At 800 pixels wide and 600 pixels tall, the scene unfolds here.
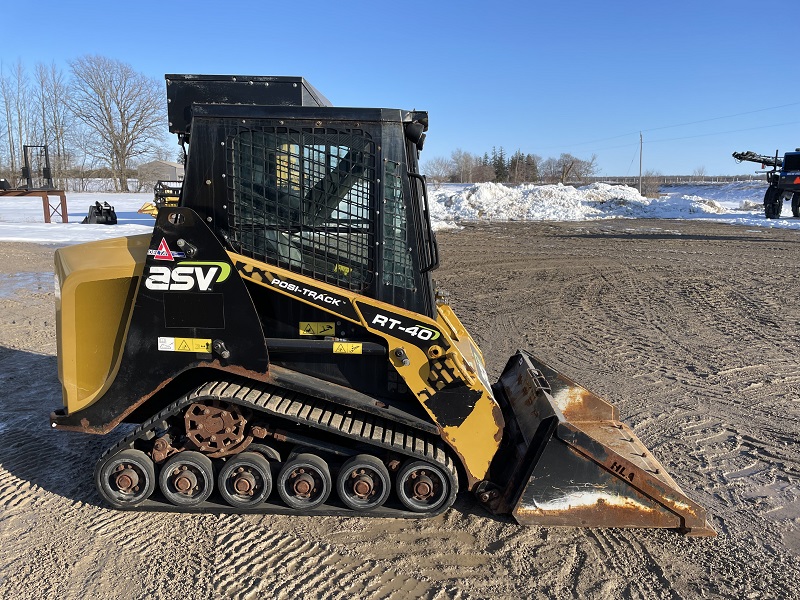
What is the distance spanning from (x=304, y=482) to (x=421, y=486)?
737mm

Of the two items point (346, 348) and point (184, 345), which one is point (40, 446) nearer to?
point (184, 345)

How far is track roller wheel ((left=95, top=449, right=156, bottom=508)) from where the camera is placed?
3.56 meters

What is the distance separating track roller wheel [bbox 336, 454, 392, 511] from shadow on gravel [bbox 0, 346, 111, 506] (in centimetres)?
168

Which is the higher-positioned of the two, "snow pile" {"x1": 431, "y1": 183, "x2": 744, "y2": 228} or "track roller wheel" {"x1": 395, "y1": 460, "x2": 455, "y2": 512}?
"snow pile" {"x1": 431, "y1": 183, "x2": 744, "y2": 228}

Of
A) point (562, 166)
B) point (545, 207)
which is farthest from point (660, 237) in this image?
point (562, 166)

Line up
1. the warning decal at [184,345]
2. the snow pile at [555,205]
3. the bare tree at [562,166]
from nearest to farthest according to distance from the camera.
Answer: the warning decal at [184,345] < the snow pile at [555,205] < the bare tree at [562,166]

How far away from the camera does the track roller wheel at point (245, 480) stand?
3549 millimetres

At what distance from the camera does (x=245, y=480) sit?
11.7 feet

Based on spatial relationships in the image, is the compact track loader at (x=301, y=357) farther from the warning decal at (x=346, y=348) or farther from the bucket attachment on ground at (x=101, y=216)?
the bucket attachment on ground at (x=101, y=216)

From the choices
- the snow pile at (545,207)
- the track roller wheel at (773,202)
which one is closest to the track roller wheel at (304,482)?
the snow pile at (545,207)

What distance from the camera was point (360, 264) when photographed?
3.59m

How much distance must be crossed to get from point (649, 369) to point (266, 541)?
5.03m

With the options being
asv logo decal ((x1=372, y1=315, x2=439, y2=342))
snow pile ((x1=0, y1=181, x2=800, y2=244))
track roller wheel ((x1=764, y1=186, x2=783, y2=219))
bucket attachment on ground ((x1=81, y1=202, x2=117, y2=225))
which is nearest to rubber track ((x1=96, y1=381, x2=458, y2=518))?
asv logo decal ((x1=372, y1=315, x2=439, y2=342))

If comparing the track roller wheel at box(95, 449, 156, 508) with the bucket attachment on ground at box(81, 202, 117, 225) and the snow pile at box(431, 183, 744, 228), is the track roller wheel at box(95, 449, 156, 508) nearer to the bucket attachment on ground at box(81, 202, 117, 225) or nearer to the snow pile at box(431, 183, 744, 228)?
the bucket attachment on ground at box(81, 202, 117, 225)
